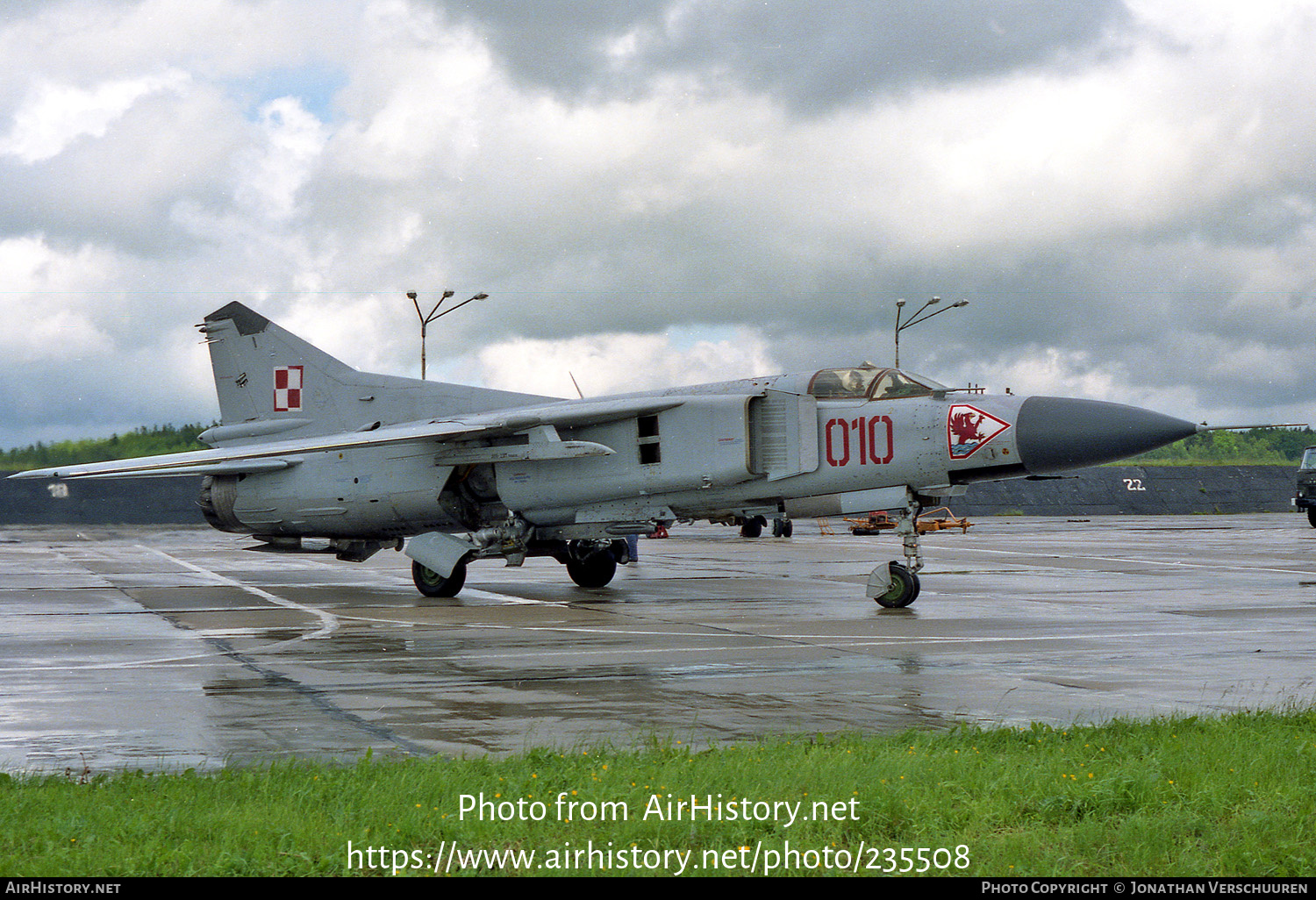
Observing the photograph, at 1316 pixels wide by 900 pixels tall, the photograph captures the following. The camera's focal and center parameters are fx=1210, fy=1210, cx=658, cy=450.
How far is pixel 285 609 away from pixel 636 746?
1014 centimetres

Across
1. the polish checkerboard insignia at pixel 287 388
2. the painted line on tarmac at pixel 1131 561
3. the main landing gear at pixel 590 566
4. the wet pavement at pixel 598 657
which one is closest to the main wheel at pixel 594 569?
the main landing gear at pixel 590 566

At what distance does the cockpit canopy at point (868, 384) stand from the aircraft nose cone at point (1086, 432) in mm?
1376

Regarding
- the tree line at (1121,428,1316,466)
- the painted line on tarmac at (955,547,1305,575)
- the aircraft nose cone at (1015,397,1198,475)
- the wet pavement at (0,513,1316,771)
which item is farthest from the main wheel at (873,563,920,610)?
the tree line at (1121,428,1316,466)

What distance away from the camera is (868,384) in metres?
15.9

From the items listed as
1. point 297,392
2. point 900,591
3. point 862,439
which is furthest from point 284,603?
point 900,591

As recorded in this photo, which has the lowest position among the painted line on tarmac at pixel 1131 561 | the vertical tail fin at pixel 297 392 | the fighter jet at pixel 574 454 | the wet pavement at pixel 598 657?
the painted line on tarmac at pixel 1131 561

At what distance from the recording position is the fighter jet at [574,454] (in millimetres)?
14992

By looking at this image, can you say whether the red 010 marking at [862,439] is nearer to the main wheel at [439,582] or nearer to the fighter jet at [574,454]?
the fighter jet at [574,454]

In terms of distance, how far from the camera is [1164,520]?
5169cm

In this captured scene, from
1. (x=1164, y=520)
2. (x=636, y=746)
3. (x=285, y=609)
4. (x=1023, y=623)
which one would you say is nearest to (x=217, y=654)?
(x=285, y=609)

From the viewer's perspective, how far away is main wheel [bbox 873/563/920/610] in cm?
1504

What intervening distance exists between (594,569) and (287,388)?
5784 millimetres

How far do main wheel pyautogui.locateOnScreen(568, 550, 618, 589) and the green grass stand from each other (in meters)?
12.8

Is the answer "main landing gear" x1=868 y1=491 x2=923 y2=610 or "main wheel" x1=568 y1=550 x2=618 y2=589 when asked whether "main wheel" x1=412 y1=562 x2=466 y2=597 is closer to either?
"main wheel" x1=568 y1=550 x2=618 y2=589
